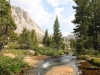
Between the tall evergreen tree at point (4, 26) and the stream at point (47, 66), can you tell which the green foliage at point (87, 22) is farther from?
the tall evergreen tree at point (4, 26)

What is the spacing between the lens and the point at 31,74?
71.5ft

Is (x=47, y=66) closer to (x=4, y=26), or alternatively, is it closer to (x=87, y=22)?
(x=4, y=26)

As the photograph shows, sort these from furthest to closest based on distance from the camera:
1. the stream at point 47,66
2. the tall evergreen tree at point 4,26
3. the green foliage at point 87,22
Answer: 1. the green foliage at point 87,22
2. the stream at point 47,66
3. the tall evergreen tree at point 4,26

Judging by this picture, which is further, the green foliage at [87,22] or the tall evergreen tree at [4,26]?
the green foliage at [87,22]

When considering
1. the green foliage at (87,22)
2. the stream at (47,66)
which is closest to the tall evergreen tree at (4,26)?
the stream at (47,66)

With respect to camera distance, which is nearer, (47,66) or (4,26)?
(4,26)

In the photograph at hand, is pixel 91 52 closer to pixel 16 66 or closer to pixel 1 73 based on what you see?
pixel 16 66

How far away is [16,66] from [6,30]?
5123mm

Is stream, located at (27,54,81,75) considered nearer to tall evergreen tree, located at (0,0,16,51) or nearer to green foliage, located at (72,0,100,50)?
tall evergreen tree, located at (0,0,16,51)

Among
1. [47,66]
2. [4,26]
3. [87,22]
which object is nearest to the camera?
[4,26]

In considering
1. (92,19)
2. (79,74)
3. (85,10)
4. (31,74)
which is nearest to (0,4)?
(31,74)

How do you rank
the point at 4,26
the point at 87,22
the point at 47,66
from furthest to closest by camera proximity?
the point at 87,22 < the point at 47,66 < the point at 4,26

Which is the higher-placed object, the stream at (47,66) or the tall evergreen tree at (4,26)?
the tall evergreen tree at (4,26)

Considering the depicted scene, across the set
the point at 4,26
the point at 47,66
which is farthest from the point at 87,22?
the point at 4,26
